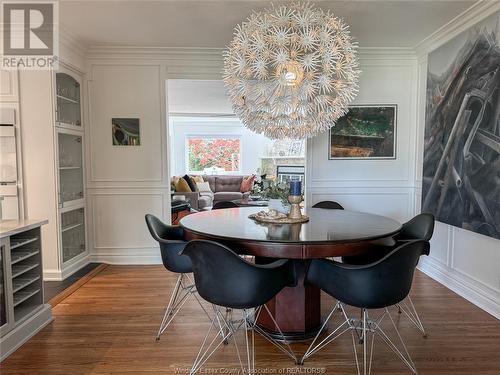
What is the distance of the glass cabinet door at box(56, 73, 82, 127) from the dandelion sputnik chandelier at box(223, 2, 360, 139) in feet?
7.18

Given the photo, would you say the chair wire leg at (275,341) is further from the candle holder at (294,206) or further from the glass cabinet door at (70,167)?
the glass cabinet door at (70,167)

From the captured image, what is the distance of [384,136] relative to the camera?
4.31 m

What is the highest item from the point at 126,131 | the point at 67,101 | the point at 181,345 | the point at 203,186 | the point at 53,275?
the point at 67,101

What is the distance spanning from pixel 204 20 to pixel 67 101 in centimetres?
181

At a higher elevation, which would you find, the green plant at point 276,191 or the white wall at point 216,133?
the white wall at point 216,133

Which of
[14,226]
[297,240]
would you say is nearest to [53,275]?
[14,226]

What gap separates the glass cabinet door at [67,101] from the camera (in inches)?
144

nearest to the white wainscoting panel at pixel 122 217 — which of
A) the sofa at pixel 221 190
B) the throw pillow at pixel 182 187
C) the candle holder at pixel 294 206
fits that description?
the candle holder at pixel 294 206

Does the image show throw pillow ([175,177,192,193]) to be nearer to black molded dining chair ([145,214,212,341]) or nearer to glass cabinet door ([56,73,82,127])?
glass cabinet door ([56,73,82,127])

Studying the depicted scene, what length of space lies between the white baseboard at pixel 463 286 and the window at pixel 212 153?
678 cm

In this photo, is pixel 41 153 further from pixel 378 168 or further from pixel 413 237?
pixel 378 168

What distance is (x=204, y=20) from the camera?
331cm

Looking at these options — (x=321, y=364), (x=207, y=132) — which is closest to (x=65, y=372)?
(x=321, y=364)

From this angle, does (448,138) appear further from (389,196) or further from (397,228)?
(397,228)
